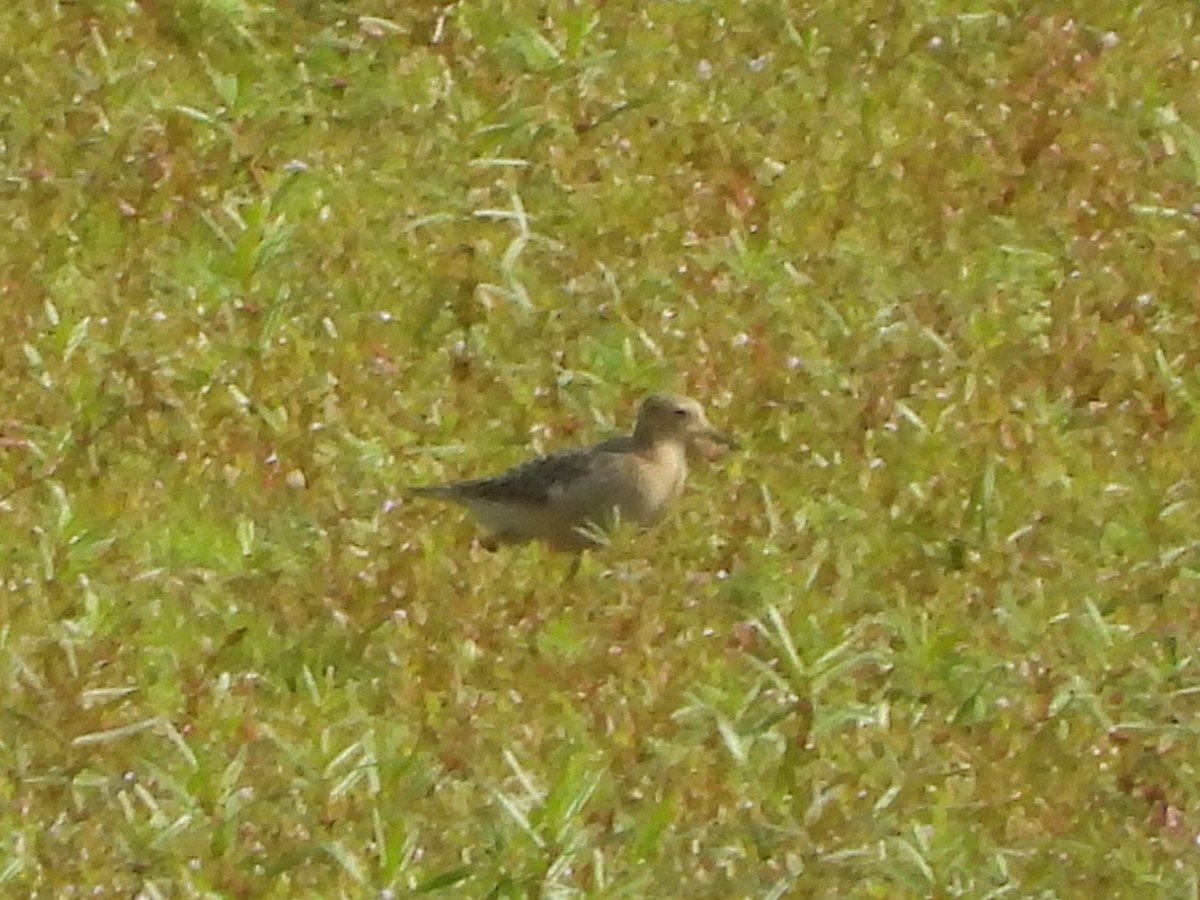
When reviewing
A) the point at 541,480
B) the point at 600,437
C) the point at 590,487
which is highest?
the point at 541,480

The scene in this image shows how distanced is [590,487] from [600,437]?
37.0 inches

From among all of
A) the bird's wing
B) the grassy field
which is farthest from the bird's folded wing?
the grassy field

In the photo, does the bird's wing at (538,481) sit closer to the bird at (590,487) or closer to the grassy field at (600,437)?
the bird at (590,487)

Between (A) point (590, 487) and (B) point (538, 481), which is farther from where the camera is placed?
(A) point (590, 487)

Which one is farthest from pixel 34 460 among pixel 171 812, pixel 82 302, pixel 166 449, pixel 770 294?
pixel 770 294

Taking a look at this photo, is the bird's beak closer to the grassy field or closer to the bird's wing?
the grassy field

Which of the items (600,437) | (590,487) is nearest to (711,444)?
(600,437)

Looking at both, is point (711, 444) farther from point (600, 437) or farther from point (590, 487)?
point (590, 487)

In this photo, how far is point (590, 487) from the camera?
11578 mm

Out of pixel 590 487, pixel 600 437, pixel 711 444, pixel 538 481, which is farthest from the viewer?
pixel 600 437

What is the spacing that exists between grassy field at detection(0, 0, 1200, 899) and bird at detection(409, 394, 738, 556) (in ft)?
0.46

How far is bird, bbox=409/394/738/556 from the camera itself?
1133 centimetres

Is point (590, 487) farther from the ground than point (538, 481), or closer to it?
closer to it

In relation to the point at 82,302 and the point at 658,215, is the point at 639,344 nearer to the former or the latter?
the point at 658,215
